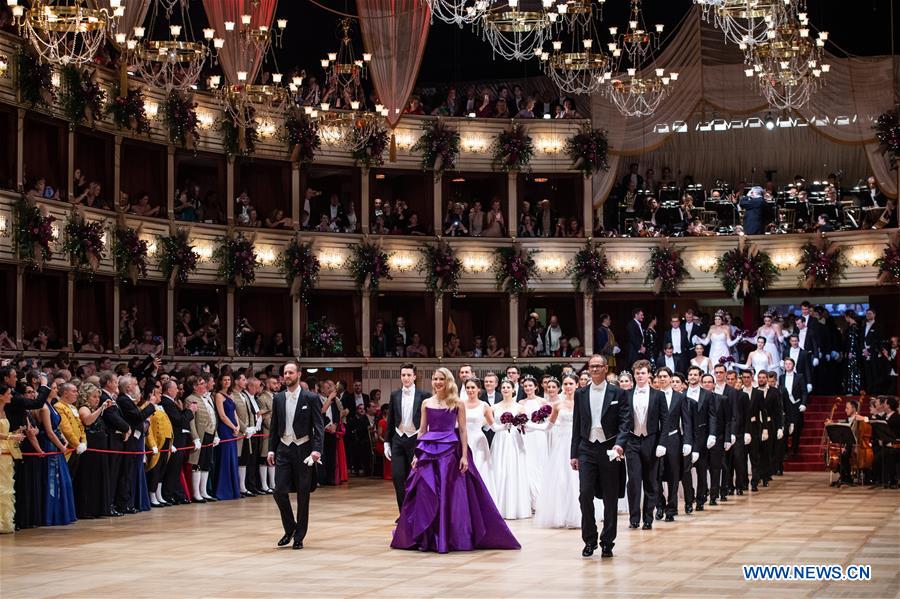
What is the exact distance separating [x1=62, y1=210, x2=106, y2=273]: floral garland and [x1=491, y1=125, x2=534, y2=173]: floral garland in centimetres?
1057

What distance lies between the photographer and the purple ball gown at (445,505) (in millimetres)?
12297

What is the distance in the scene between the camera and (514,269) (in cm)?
3002

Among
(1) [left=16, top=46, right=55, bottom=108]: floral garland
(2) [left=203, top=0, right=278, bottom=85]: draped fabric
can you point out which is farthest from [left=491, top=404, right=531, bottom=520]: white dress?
(1) [left=16, top=46, right=55, bottom=108]: floral garland

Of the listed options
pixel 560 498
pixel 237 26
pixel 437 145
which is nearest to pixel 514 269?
pixel 437 145

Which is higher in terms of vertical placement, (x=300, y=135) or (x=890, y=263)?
(x=300, y=135)

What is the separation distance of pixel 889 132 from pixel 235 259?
14.3m

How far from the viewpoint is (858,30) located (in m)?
30.7

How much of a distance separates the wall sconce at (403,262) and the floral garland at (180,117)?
5739 mm

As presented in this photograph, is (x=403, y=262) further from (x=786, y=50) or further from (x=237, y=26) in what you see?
(x=786, y=50)

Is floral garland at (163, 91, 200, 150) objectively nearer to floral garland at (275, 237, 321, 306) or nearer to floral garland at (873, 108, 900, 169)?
floral garland at (275, 237, 321, 306)

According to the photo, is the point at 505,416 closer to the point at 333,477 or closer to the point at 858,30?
the point at 333,477

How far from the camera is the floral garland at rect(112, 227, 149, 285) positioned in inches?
954

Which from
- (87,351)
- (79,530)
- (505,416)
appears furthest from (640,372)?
(87,351)

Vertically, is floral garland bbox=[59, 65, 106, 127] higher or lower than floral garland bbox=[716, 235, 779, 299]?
higher
